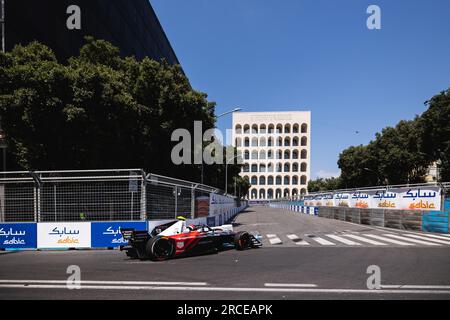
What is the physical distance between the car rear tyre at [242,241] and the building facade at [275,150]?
10386 cm

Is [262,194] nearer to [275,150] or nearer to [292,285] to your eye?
[275,150]

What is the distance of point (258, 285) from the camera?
6484mm

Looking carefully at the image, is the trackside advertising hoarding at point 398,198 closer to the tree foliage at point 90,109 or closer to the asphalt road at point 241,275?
the asphalt road at point 241,275

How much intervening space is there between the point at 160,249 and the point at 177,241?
0.59 m

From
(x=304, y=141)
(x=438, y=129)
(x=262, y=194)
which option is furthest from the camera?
(x=262, y=194)

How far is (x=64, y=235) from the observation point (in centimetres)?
1258

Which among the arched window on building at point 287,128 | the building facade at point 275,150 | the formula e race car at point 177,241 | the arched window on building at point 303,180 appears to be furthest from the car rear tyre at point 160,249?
the arched window on building at point 287,128

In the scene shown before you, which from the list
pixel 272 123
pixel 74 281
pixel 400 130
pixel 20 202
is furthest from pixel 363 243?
pixel 272 123

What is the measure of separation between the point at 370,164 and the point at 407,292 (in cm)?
6040

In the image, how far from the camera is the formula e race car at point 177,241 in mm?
9852

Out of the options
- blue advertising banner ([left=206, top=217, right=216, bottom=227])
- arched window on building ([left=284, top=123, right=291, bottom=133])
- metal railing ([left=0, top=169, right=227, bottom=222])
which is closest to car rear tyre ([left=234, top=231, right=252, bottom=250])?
metal railing ([left=0, top=169, right=227, bottom=222])

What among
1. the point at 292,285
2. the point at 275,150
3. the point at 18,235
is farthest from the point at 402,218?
the point at 275,150

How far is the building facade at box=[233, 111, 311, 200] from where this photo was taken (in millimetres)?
116375

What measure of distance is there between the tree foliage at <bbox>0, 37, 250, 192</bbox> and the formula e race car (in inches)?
352
